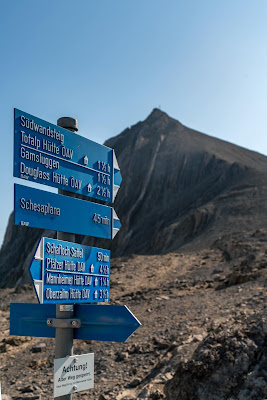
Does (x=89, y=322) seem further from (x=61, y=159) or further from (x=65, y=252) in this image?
(x=61, y=159)

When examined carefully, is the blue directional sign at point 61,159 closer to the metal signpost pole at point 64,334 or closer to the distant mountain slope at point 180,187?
the metal signpost pole at point 64,334

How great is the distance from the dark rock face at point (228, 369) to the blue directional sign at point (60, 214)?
164cm

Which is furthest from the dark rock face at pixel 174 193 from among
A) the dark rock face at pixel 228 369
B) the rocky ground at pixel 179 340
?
the dark rock face at pixel 228 369

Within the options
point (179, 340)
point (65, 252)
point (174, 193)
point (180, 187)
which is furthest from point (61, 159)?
point (180, 187)

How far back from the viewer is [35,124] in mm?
3068

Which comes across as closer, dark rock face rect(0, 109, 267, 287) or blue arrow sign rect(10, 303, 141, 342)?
blue arrow sign rect(10, 303, 141, 342)

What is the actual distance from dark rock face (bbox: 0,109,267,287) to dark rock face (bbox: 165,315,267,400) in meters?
16.9

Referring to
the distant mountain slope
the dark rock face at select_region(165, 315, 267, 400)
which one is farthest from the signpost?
the distant mountain slope

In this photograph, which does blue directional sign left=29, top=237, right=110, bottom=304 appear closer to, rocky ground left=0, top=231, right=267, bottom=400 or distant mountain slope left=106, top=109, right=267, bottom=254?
rocky ground left=0, top=231, right=267, bottom=400

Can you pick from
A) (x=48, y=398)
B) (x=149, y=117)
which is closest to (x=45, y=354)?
(x=48, y=398)

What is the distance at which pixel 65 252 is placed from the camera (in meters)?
3.09

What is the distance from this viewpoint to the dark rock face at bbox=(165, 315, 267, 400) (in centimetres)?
376

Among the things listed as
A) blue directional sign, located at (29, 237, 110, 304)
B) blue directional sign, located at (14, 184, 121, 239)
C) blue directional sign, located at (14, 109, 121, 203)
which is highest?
blue directional sign, located at (14, 109, 121, 203)

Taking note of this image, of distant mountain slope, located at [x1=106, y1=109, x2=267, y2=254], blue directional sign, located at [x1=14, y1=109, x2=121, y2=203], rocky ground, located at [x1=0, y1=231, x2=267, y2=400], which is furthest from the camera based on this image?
distant mountain slope, located at [x1=106, y1=109, x2=267, y2=254]
